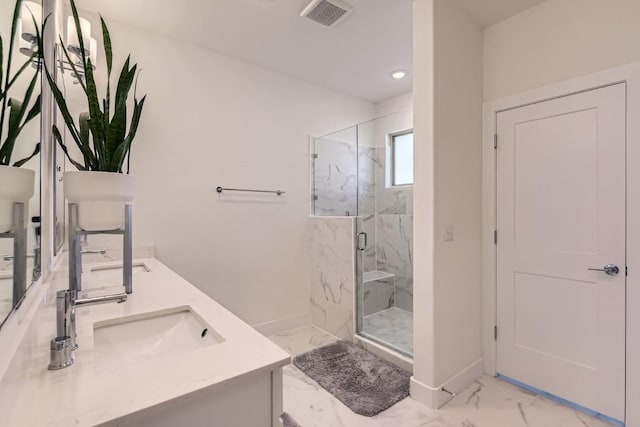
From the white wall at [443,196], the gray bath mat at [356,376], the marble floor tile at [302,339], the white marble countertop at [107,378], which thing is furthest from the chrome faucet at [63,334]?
the marble floor tile at [302,339]

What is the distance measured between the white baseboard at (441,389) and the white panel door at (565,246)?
12.1 inches

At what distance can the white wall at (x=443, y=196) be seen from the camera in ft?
6.10

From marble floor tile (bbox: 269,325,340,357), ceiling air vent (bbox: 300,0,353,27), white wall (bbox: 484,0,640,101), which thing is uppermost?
ceiling air vent (bbox: 300,0,353,27)

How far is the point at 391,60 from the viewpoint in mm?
2787

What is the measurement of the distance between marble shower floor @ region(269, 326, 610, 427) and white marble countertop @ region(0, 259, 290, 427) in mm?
1215

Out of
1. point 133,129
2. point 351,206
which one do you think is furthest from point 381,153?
point 133,129

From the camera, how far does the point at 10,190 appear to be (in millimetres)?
744

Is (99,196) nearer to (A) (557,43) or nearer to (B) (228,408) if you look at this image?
(B) (228,408)

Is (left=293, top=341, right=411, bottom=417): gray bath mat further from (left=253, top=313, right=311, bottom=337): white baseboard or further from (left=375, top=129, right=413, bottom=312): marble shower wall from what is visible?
(left=375, top=129, right=413, bottom=312): marble shower wall

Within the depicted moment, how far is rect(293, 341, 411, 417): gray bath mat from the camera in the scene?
75.4 inches

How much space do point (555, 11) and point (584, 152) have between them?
0.93 metres

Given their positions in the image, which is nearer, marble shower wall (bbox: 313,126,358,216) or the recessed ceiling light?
the recessed ceiling light

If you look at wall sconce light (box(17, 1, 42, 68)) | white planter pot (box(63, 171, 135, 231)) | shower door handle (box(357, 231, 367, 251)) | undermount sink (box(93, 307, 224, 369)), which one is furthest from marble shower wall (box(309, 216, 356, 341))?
wall sconce light (box(17, 1, 42, 68))

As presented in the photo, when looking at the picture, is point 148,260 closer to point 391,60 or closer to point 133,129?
point 133,129
